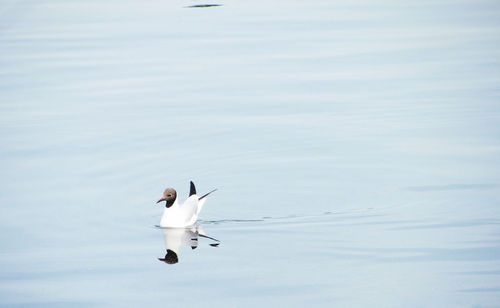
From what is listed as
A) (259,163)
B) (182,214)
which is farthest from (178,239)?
(259,163)

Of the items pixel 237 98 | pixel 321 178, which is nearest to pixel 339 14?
pixel 237 98

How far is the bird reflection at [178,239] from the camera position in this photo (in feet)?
33.5

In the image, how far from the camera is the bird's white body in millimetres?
11250

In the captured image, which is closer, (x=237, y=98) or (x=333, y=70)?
(x=237, y=98)

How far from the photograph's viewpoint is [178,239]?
10898mm

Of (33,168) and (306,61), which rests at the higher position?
(306,61)

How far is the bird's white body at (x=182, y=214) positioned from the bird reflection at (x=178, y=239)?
0.24 feet

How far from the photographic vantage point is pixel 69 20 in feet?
93.9

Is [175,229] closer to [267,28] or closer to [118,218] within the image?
[118,218]

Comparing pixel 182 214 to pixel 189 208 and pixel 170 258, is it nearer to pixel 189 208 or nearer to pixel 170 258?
pixel 189 208

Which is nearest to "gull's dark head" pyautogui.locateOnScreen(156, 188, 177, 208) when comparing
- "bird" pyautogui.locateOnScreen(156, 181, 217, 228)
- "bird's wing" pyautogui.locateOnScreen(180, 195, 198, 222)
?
"bird" pyautogui.locateOnScreen(156, 181, 217, 228)

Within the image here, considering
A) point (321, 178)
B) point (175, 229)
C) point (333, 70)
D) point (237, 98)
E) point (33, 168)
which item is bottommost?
point (175, 229)

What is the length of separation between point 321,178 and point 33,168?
4.42 m

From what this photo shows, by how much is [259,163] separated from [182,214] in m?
2.75
